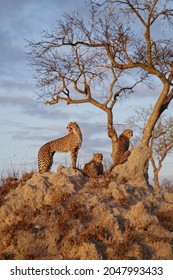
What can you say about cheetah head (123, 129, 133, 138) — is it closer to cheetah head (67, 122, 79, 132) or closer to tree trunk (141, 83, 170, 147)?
cheetah head (67, 122, 79, 132)

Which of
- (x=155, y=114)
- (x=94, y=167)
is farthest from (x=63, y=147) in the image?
(x=155, y=114)

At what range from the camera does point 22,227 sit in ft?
36.8

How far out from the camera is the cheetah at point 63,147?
15.8 m

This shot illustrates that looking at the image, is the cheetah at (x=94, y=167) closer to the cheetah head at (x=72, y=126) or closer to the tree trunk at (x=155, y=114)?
the cheetah head at (x=72, y=126)

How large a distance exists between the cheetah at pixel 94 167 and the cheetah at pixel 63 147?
6.42ft


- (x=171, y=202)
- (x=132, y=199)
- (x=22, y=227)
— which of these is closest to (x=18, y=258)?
(x=22, y=227)

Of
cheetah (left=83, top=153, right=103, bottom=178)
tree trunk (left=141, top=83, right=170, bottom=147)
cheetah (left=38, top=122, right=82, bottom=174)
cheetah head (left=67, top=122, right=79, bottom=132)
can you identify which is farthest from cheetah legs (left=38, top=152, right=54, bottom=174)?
tree trunk (left=141, top=83, right=170, bottom=147)

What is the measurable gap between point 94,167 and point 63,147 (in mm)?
2513

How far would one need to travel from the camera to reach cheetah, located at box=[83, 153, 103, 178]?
13.5 meters

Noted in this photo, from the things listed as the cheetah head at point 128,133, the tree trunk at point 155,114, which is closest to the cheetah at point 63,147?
the cheetah head at point 128,133

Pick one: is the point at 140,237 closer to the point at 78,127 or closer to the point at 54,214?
the point at 54,214

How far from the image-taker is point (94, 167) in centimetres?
1359

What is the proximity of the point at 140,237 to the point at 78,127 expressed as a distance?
208 inches
